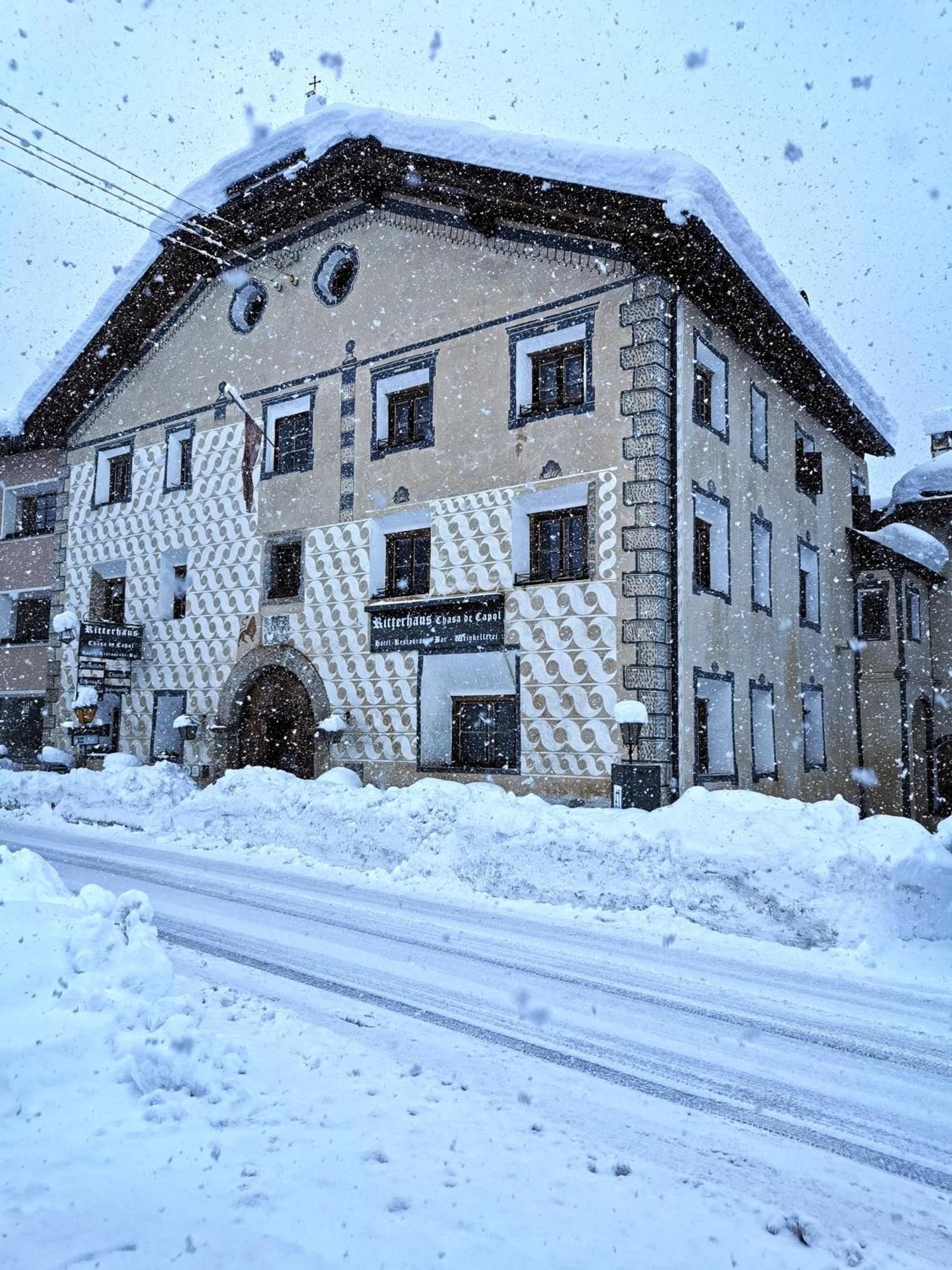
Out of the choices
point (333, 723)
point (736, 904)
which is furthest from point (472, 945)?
point (333, 723)

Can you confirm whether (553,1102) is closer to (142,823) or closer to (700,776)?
(700,776)

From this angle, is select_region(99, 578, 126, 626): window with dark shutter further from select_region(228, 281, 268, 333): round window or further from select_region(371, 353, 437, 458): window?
select_region(371, 353, 437, 458): window

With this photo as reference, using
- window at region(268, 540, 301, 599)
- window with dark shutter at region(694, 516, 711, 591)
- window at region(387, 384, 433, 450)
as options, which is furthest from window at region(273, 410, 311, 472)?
window with dark shutter at region(694, 516, 711, 591)

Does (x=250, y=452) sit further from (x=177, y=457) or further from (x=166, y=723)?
(x=166, y=723)

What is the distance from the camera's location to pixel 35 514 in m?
23.5

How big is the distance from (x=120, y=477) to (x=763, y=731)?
50.8 feet

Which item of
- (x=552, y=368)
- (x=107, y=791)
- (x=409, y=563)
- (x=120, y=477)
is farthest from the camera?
(x=120, y=477)

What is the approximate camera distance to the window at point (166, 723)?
18.7m

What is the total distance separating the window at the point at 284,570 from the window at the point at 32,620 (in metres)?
8.12

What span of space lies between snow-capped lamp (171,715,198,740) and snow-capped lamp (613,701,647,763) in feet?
31.1

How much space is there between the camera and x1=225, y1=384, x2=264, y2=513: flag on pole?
1741cm

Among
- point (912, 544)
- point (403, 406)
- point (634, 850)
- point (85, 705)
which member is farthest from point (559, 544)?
point (912, 544)

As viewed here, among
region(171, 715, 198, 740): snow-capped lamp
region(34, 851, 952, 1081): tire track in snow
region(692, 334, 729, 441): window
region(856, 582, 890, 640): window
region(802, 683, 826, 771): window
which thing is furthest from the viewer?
region(856, 582, 890, 640): window

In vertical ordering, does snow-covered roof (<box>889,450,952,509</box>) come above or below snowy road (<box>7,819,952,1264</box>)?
above
